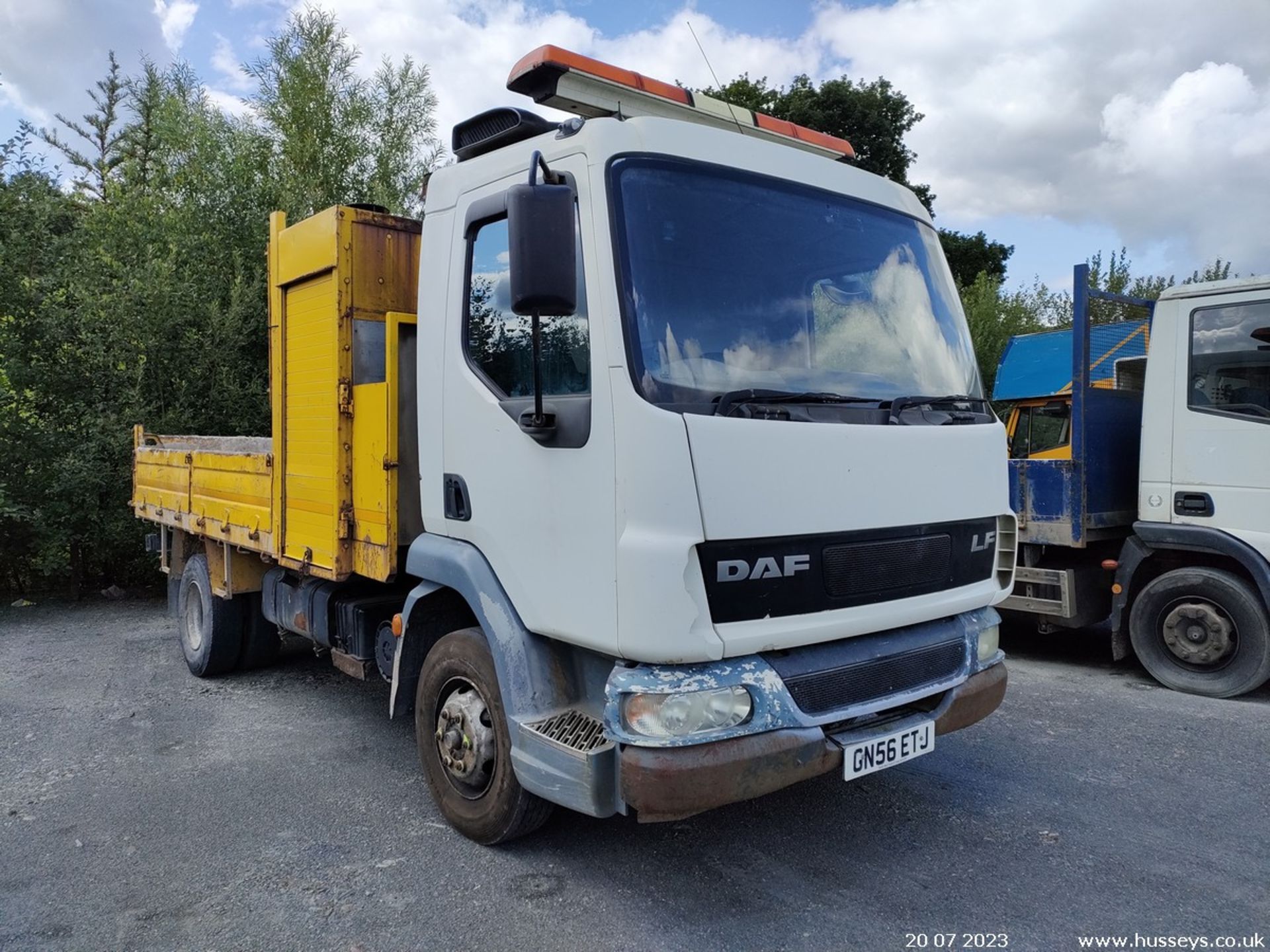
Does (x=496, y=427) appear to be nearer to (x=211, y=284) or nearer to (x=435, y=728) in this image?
(x=435, y=728)

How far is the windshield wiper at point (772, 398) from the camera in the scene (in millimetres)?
2779

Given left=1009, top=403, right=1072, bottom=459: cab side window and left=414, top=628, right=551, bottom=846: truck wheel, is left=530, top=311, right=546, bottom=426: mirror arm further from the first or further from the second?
left=1009, top=403, right=1072, bottom=459: cab side window

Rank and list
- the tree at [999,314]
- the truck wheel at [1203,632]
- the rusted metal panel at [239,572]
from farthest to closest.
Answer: the tree at [999,314] < the rusted metal panel at [239,572] < the truck wheel at [1203,632]

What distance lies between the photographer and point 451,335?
139 inches

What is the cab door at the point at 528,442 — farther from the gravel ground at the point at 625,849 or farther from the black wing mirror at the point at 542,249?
the gravel ground at the point at 625,849

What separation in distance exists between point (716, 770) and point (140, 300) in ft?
30.7

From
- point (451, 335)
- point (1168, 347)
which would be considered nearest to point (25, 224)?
point (451, 335)

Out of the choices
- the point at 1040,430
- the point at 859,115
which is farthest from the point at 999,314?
the point at 1040,430

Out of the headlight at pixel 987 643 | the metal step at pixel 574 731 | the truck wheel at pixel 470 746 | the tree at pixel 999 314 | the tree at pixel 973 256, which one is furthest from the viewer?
the tree at pixel 973 256

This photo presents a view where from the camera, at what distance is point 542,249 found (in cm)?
268

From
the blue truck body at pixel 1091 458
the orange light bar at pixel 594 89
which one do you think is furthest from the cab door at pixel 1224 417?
the orange light bar at pixel 594 89

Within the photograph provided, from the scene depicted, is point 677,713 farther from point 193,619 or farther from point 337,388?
point 193,619

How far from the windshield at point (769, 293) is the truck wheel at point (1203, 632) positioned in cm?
307

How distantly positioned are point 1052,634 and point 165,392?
9402 millimetres
